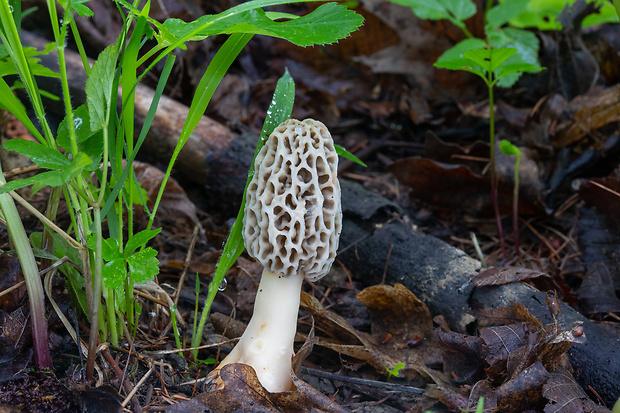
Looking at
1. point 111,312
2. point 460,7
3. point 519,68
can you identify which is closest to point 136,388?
point 111,312

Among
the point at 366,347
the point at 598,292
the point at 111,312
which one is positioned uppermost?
the point at 111,312

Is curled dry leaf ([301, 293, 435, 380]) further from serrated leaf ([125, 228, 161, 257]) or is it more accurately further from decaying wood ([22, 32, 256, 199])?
decaying wood ([22, 32, 256, 199])

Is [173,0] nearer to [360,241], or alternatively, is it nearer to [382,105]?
[382,105]

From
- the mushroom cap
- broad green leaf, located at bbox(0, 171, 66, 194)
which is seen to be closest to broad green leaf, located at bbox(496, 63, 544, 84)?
the mushroom cap

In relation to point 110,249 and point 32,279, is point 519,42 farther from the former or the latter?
point 32,279

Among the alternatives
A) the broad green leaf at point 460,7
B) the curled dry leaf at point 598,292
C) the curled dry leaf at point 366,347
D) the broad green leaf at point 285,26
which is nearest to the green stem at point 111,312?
the curled dry leaf at point 366,347

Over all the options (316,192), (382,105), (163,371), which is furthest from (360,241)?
(382,105)

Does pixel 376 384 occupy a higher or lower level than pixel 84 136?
lower
